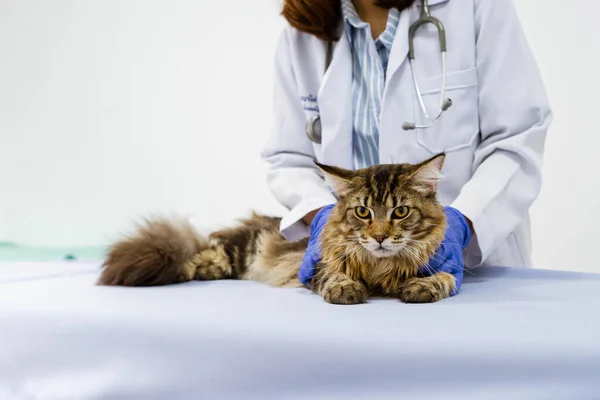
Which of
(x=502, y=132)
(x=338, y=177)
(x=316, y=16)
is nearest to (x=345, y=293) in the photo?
(x=338, y=177)

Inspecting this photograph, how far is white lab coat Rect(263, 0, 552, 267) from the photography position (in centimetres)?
141

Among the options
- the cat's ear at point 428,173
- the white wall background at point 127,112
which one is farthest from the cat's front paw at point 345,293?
the white wall background at point 127,112

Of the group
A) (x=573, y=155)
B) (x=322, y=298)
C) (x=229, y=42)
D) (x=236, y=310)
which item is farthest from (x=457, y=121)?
(x=229, y=42)

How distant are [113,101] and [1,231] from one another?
42.7 inches

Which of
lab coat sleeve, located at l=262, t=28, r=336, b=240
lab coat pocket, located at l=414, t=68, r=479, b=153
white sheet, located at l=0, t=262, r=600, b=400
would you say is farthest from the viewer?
lab coat sleeve, located at l=262, t=28, r=336, b=240

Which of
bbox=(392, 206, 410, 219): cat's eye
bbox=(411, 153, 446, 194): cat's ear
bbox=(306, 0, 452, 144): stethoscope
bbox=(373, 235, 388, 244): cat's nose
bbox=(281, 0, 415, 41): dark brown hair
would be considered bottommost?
bbox=(373, 235, 388, 244): cat's nose

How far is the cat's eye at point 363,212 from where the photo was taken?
1160mm

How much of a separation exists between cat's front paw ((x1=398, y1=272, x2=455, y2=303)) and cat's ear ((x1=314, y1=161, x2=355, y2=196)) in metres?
0.24

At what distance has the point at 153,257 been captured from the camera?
1.47 meters

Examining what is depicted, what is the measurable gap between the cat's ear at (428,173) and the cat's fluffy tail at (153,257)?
0.72 m

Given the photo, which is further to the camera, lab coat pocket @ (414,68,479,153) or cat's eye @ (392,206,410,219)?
lab coat pocket @ (414,68,479,153)

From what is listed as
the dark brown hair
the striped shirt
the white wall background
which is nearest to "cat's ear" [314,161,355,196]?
the striped shirt

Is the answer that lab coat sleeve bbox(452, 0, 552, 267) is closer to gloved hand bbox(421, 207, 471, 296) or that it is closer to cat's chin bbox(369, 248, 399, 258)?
gloved hand bbox(421, 207, 471, 296)

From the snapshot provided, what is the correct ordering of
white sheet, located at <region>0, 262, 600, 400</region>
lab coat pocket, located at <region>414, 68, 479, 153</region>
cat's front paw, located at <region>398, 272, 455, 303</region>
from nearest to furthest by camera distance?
white sheet, located at <region>0, 262, 600, 400</region> → cat's front paw, located at <region>398, 272, 455, 303</region> → lab coat pocket, located at <region>414, 68, 479, 153</region>
